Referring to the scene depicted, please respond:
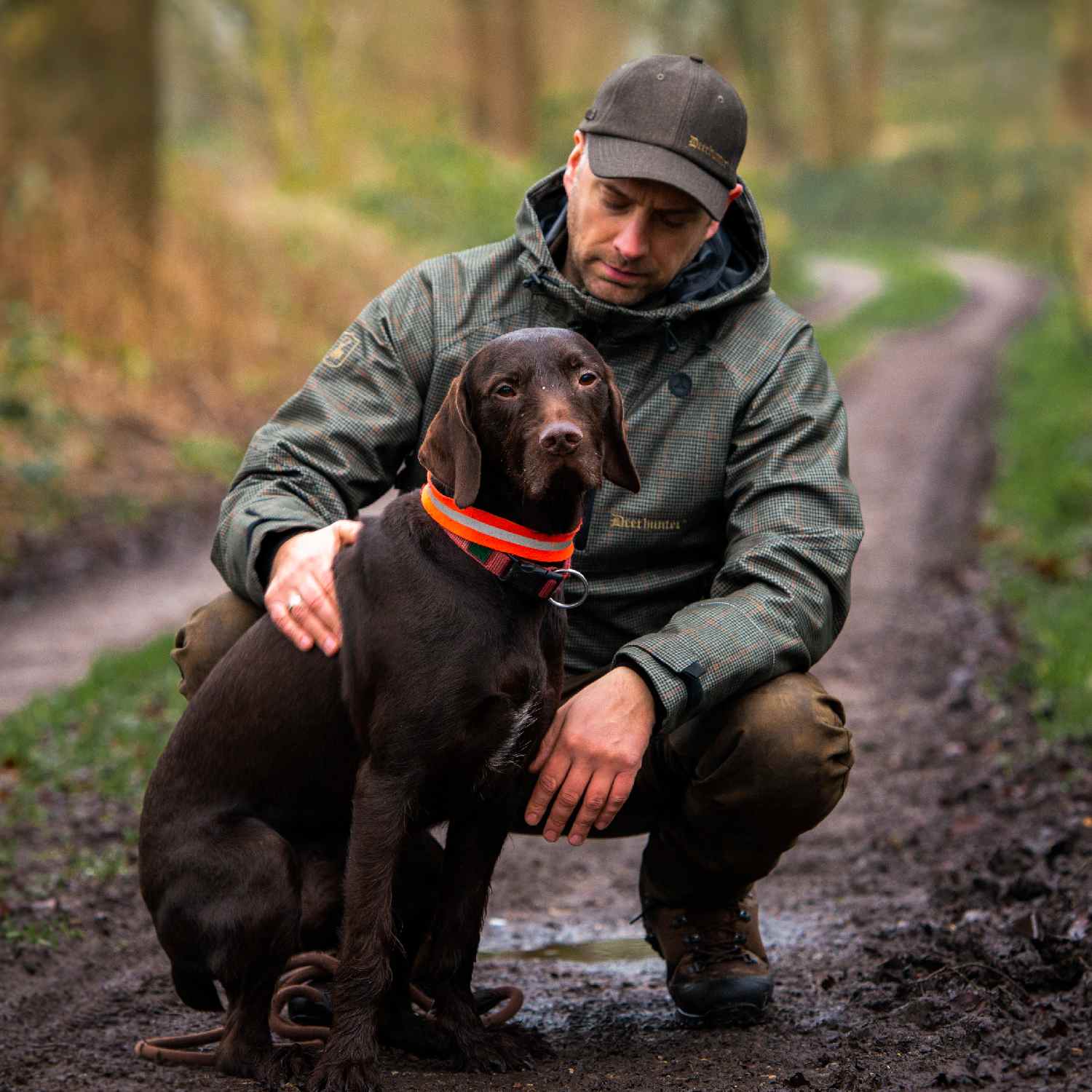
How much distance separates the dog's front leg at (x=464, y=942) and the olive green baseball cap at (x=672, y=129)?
1571mm

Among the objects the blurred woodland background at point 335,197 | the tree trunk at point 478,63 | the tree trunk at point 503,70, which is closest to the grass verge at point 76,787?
the blurred woodland background at point 335,197

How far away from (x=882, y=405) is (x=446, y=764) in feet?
42.2

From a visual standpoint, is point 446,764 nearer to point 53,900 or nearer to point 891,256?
point 53,900

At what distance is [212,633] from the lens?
11.4ft

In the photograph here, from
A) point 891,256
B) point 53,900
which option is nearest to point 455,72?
point 891,256

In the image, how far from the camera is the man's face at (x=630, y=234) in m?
3.53

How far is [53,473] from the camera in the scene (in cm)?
923

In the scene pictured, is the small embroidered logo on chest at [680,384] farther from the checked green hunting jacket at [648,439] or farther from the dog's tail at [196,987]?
the dog's tail at [196,987]

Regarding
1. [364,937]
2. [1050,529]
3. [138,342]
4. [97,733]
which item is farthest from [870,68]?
[364,937]

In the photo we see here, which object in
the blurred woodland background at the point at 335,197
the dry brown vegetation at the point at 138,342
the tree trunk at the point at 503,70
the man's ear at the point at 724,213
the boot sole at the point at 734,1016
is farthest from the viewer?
the tree trunk at the point at 503,70

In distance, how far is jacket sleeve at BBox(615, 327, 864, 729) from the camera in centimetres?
317

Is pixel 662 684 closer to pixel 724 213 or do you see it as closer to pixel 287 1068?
pixel 287 1068

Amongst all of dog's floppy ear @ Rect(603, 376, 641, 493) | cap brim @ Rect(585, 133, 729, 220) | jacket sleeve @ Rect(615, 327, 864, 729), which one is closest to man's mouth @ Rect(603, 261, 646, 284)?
cap brim @ Rect(585, 133, 729, 220)

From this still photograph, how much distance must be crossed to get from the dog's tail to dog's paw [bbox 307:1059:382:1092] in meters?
0.37
